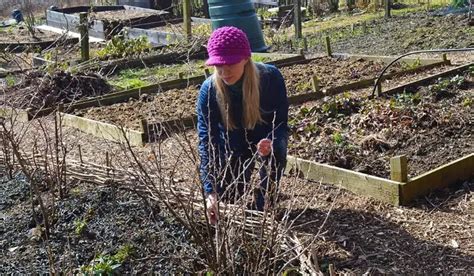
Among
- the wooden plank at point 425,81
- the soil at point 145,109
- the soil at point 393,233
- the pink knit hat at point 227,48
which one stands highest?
the pink knit hat at point 227,48

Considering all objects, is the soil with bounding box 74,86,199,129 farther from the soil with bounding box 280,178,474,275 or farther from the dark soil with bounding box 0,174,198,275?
the soil with bounding box 280,178,474,275

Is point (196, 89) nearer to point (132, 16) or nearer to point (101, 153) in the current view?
point (101, 153)

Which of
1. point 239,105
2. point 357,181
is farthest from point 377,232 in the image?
point 239,105

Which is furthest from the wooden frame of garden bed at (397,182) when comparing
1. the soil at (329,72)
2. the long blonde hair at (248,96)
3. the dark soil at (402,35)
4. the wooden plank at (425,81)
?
the dark soil at (402,35)

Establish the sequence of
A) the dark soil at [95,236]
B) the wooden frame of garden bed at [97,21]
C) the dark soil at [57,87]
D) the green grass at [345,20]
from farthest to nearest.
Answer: the wooden frame of garden bed at [97,21]
the green grass at [345,20]
the dark soil at [57,87]
the dark soil at [95,236]

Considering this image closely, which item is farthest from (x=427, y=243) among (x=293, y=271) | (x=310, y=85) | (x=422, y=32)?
(x=422, y=32)

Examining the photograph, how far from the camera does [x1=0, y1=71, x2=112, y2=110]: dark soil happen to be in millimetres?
8906

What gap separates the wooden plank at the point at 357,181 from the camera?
15.2ft

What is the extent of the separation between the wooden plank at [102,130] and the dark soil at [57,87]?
107 cm

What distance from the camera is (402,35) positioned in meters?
12.0

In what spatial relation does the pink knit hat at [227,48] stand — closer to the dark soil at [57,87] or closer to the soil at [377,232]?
the soil at [377,232]

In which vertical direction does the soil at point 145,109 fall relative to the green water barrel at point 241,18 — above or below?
below

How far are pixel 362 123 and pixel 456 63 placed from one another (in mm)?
3451

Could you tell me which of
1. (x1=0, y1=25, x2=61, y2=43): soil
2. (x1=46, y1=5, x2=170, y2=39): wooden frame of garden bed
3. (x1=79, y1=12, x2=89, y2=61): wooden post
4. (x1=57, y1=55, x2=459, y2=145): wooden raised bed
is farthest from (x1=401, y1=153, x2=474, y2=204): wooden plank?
(x1=0, y1=25, x2=61, y2=43): soil
